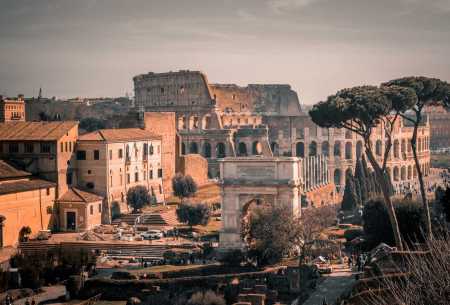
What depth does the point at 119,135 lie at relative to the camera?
60.7 metres

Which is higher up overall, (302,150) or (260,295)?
(302,150)

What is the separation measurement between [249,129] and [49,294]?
184 ft

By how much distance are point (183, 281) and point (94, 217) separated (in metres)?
15.7

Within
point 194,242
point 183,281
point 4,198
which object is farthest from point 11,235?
point 183,281

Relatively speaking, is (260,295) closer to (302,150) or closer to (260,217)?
(260,217)

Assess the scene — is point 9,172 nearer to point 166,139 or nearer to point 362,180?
point 166,139

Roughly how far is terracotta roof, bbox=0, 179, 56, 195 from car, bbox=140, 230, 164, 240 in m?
6.86

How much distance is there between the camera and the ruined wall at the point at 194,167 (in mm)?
71500

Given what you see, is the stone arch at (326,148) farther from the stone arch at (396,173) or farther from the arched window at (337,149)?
the stone arch at (396,173)

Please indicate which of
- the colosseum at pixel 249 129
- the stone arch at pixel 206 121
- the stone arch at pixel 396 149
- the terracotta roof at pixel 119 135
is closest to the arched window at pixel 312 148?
A: the colosseum at pixel 249 129

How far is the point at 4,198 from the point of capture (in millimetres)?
49594

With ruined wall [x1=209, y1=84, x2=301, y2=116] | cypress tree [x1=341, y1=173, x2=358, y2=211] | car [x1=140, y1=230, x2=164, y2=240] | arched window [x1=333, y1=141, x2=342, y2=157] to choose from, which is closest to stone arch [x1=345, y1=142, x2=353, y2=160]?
arched window [x1=333, y1=141, x2=342, y2=157]

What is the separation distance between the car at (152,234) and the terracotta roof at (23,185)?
6863 mm

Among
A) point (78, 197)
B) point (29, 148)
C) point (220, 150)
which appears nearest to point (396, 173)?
point (220, 150)
